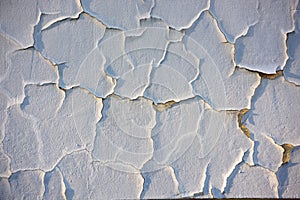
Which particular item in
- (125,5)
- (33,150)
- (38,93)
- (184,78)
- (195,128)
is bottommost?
(33,150)

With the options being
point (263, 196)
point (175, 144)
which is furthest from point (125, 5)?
point (263, 196)

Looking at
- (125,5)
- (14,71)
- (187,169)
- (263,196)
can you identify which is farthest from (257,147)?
(14,71)

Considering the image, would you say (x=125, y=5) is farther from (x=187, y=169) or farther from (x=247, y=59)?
(x=187, y=169)

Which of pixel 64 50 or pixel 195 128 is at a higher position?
pixel 64 50

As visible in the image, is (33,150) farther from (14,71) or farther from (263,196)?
(263,196)

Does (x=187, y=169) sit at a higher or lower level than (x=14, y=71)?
lower

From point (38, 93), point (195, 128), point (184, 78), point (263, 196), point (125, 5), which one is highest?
point (125, 5)
